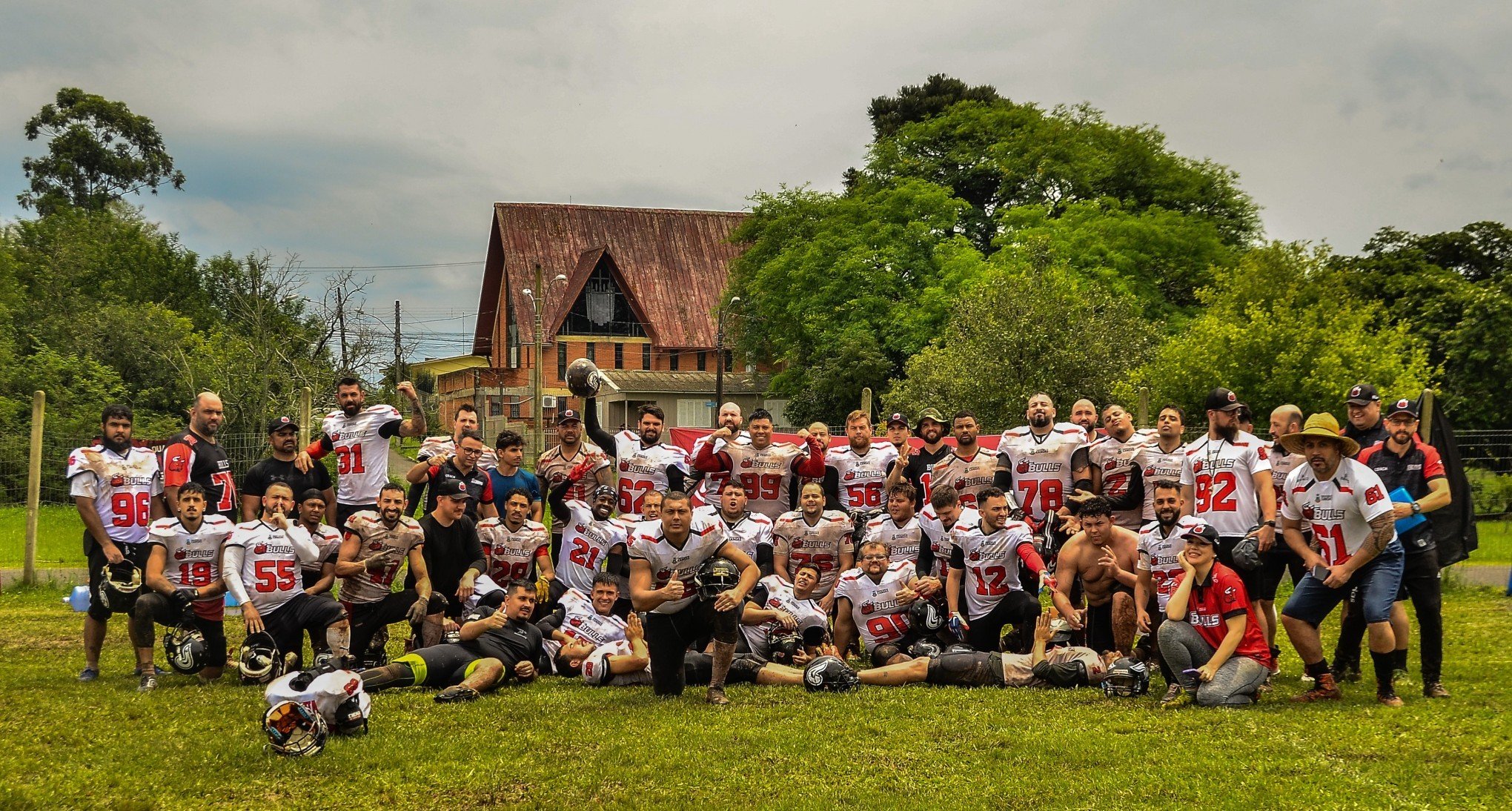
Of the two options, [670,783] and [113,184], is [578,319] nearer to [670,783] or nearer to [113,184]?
[113,184]

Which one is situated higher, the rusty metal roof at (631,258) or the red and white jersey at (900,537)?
the rusty metal roof at (631,258)

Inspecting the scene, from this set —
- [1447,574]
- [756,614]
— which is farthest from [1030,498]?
[1447,574]

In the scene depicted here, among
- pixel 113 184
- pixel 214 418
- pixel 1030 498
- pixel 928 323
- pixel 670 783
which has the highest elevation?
pixel 113 184

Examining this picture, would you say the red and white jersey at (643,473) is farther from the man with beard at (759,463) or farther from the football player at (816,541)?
the football player at (816,541)

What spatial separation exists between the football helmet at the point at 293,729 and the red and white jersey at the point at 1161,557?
6030 mm

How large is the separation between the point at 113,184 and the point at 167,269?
2171 centimetres

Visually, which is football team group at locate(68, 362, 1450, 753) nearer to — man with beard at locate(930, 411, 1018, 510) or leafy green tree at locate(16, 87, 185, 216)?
man with beard at locate(930, 411, 1018, 510)

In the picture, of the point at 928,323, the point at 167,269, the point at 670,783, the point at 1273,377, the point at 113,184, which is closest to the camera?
the point at 670,783

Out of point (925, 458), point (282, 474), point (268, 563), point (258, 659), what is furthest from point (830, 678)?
point (282, 474)

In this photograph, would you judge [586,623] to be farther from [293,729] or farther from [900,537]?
[293,729]

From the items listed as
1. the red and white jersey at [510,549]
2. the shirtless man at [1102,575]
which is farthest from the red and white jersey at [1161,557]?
the red and white jersey at [510,549]

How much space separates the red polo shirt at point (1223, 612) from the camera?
8555 millimetres

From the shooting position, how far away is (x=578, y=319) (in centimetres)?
5844

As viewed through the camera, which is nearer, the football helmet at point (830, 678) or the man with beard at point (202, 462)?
the football helmet at point (830, 678)
